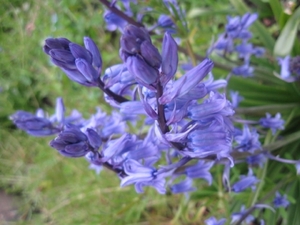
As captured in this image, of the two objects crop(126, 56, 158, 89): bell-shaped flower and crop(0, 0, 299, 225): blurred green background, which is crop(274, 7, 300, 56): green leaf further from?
crop(126, 56, 158, 89): bell-shaped flower

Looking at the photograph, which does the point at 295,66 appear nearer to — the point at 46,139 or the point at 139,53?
the point at 139,53

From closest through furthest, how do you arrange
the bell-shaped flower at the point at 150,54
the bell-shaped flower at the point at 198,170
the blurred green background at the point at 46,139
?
1. the bell-shaped flower at the point at 150,54
2. the bell-shaped flower at the point at 198,170
3. the blurred green background at the point at 46,139

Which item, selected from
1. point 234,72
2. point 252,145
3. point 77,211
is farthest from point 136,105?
point 77,211

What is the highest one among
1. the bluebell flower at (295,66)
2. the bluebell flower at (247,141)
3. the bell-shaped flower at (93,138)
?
the bell-shaped flower at (93,138)

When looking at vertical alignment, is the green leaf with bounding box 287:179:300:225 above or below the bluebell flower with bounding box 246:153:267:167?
below

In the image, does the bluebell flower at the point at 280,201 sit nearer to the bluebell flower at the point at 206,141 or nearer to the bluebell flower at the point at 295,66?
the bluebell flower at the point at 295,66

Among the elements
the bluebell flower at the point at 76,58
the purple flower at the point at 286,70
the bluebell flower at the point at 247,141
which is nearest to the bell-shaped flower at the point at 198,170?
the bluebell flower at the point at 247,141

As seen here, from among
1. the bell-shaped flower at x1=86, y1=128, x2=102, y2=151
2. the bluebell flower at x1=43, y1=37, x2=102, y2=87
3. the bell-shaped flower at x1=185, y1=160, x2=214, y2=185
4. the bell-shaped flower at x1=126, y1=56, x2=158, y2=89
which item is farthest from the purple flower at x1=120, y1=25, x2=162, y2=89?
the bell-shaped flower at x1=185, y1=160, x2=214, y2=185

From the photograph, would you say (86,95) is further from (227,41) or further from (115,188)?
(227,41)
